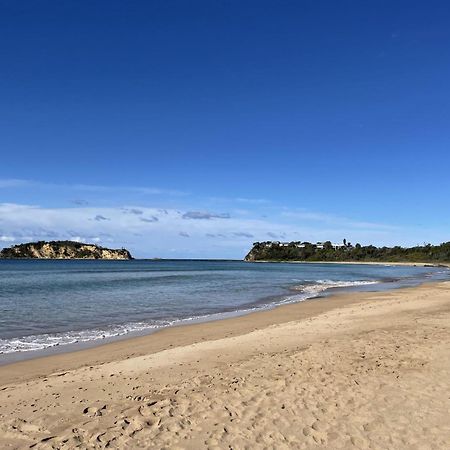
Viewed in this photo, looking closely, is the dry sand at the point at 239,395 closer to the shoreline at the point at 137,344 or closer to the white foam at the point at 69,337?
the shoreline at the point at 137,344

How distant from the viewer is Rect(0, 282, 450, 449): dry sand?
638cm

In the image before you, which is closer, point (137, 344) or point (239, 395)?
point (239, 395)

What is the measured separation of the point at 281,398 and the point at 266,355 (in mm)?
3684

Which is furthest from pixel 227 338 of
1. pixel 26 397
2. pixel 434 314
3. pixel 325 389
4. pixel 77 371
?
pixel 434 314

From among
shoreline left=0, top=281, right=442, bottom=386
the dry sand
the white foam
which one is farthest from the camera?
the white foam

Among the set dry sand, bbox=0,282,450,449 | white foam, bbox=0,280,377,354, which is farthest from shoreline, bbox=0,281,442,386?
white foam, bbox=0,280,377,354

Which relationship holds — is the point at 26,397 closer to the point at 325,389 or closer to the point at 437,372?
the point at 325,389

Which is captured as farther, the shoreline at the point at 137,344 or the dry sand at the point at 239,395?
the shoreline at the point at 137,344

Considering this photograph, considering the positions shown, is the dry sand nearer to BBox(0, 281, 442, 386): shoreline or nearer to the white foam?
BBox(0, 281, 442, 386): shoreline

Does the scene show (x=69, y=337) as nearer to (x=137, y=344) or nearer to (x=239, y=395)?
(x=137, y=344)

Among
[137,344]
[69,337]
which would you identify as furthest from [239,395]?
[69,337]

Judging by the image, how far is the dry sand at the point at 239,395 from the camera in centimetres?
638

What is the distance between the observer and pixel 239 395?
8016mm

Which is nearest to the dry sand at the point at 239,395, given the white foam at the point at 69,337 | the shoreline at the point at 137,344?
the shoreline at the point at 137,344
